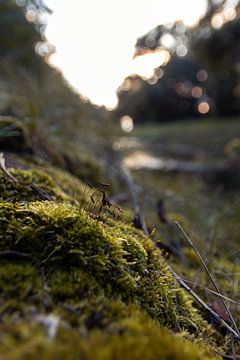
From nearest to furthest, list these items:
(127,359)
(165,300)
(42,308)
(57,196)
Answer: (127,359), (42,308), (165,300), (57,196)

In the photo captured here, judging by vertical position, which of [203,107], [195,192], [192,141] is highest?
[203,107]

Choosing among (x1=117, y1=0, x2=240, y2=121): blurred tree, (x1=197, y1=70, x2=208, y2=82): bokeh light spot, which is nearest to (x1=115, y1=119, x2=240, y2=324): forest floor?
(x1=117, y1=0, x2=240, y2=121): blurred tree

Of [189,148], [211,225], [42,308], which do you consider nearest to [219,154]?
[189,148]

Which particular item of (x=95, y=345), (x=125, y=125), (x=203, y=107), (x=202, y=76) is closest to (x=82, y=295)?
(x=95, y=345)

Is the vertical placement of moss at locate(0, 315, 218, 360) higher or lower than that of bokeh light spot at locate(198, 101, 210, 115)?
lower

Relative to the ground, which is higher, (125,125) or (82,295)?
(125,125)

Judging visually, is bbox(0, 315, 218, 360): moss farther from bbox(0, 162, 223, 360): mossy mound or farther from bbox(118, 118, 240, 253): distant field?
bbox(118, 118, 240, 253): distant field

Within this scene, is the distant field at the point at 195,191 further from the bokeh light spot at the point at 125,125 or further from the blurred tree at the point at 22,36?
the blurred tree at the point at 22,36

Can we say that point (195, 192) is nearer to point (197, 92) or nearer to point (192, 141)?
point (192, 141)

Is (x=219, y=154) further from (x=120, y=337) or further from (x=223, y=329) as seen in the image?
(x=120, y=337)
